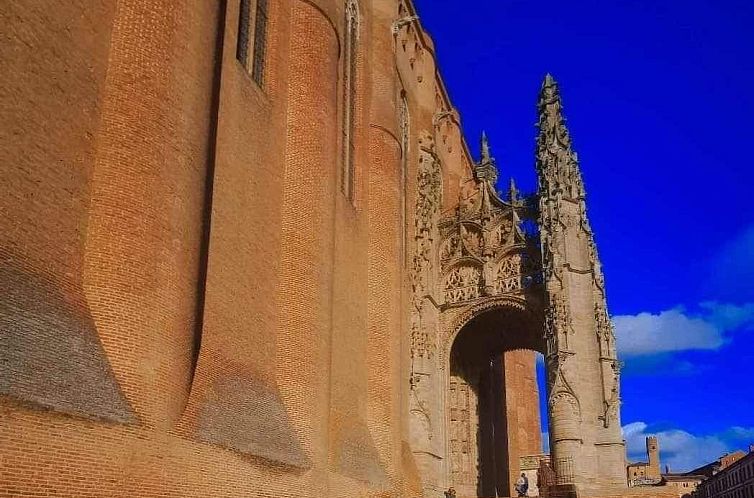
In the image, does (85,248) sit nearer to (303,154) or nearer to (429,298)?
(303,154)

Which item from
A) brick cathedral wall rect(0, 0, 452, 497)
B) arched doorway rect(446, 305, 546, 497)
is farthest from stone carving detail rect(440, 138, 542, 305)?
brick cathedral wall rect(0, 0, 452, 497)

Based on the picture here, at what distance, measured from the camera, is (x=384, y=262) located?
2142 cm

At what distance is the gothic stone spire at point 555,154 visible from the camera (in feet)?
80.0

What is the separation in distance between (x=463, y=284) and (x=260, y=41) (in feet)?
42.2

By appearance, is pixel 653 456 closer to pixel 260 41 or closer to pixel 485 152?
pixel 485 152

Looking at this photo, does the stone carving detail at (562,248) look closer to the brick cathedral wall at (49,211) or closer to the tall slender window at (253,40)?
the tall slender window at (253,40)

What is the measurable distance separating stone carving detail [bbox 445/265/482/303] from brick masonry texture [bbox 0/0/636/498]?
528 cm

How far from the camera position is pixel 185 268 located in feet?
36.1

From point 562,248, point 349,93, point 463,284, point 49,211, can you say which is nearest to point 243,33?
point 349,93

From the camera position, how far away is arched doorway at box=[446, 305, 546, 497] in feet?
88.3

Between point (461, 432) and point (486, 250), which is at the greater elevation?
point (486, 250)

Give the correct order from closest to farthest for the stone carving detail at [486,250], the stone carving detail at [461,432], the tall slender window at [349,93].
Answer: the tall slender window at [349,93] < the stone carving detail at [486,250] < the stone carving detail at [461,432]

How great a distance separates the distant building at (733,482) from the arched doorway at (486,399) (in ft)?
119

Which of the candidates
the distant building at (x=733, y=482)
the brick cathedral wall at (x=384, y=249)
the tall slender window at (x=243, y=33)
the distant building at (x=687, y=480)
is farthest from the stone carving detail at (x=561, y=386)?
the distant building at (x=687, y=480)
